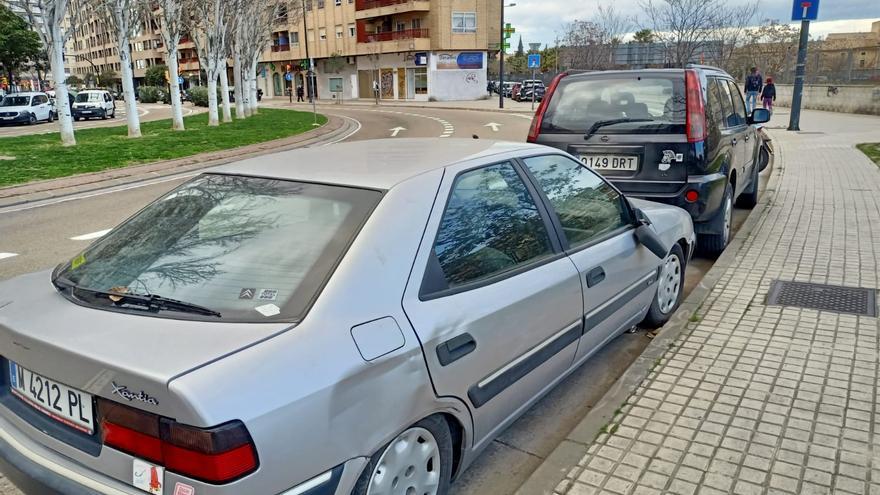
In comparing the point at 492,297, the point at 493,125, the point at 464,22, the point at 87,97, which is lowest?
the point at 493,125

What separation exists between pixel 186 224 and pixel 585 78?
476cm

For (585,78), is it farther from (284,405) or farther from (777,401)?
(284,405)

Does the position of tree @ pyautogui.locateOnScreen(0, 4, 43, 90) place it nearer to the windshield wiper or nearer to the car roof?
the windshield wiper

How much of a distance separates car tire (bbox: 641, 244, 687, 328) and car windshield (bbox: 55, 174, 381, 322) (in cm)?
282

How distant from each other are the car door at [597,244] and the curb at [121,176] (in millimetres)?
10193

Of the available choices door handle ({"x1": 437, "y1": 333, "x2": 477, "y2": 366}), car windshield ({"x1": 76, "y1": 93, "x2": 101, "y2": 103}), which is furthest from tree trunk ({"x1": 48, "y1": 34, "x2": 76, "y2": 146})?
car windshield ({"x1": 76, "y1": 93, "x2": 101, "y2": 103})

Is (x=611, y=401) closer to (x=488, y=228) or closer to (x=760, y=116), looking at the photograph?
(x=488, y=228)

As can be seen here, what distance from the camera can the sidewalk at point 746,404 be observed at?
9.27 feet

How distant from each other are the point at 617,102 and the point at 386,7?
2147 inches

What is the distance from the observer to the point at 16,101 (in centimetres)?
3334

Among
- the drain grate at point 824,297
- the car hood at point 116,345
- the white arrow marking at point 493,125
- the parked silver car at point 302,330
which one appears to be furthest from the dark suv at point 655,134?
the white arrow marking at point 493,125

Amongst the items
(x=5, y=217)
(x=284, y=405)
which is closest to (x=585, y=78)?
(x=284, y=405)

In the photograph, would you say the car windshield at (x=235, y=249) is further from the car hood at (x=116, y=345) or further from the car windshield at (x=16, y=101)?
the car windshield at (x=16, y=101)

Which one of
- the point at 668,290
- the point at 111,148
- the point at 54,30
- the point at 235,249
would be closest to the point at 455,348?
the point at 235,249
